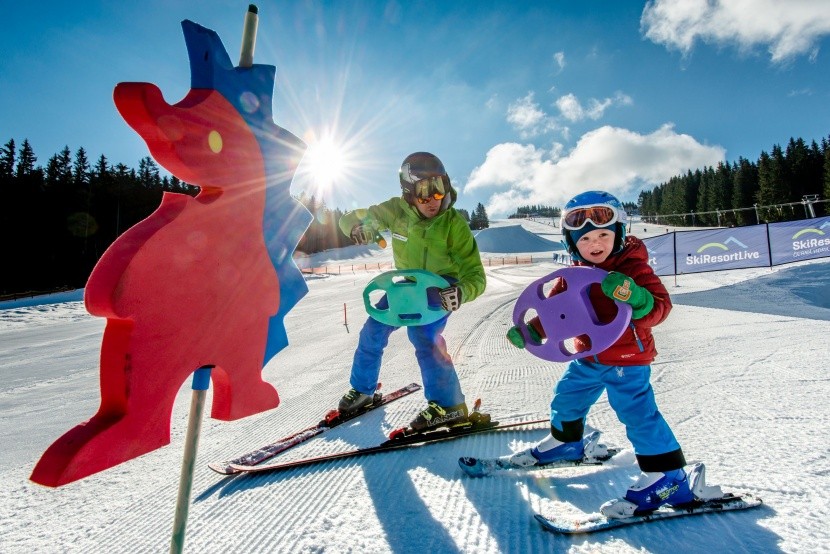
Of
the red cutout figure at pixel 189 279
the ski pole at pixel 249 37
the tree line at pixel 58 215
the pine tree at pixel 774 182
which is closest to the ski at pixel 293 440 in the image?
the red cutout figure at pixel 189 279

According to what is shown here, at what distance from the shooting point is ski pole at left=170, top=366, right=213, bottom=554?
4.05ft

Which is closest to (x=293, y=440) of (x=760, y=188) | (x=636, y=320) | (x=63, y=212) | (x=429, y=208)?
(x=429, y=208)

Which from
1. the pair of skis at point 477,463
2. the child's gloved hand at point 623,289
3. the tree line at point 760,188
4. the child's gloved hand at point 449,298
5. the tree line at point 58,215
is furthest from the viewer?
the tree line at point 760,188

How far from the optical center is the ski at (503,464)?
2062 millimetres

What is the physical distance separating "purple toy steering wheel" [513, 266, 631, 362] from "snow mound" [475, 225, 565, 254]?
59.5m

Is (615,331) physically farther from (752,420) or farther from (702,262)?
(702,262)

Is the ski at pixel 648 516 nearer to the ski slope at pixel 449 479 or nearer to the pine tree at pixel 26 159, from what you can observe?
the ski slope at pixel 449 479

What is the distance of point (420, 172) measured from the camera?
2.80 meters

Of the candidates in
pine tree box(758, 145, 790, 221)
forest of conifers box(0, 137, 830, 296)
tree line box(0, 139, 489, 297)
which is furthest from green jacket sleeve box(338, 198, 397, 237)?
pine tree box(758, 145, 790, 221)

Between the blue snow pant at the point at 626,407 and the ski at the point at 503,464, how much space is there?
15cm

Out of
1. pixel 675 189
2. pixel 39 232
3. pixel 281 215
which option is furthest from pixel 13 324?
pixel 675 189

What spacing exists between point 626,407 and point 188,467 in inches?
71.4

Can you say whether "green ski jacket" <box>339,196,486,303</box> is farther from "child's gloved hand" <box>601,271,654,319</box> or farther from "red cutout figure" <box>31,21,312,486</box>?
"red cutout figure" <box>31,21,312,486</box>

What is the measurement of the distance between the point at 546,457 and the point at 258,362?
1581 mm
